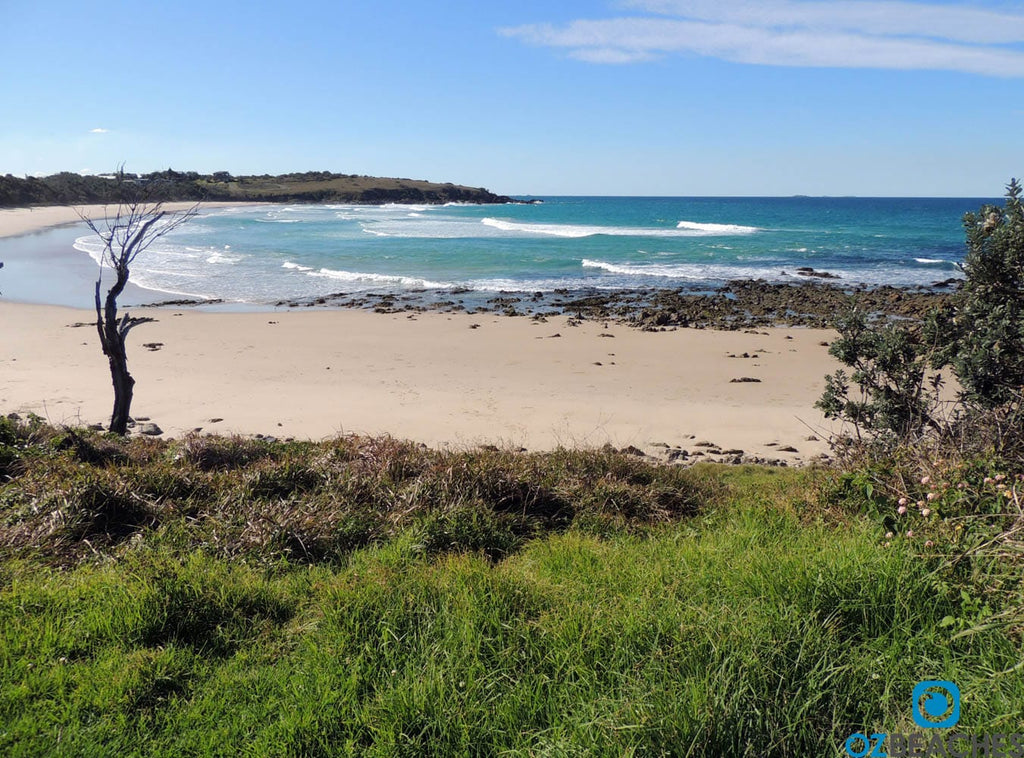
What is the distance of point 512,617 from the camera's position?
320 cm

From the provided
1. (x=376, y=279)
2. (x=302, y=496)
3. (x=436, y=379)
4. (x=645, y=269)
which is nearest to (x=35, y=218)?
(x=376, y=279)

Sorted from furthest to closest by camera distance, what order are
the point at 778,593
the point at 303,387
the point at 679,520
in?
the point at 303,387 → the point at 679,520 → the point at 778,593

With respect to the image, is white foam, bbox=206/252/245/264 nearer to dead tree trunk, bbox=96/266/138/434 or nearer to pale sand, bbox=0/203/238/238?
pale sand, bbox=0/203/238/238

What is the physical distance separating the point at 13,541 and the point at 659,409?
8.30 metres

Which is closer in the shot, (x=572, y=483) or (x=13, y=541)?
(x=13, y=541)

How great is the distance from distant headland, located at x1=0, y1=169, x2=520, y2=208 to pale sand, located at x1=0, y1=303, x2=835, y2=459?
4780 centimetres

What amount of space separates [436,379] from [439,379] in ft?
0.17

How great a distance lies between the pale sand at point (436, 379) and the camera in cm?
980

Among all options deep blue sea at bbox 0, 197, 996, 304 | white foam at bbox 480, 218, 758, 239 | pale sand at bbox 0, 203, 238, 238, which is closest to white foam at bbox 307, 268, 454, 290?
deep blue sea at bbox 0, 197, 996, 304

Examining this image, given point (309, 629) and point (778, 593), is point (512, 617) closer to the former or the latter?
point (309, 629)

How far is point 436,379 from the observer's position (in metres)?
12.9

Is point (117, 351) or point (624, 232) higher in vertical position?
point (624, 232)

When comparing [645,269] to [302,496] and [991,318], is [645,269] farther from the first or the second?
[302,496]

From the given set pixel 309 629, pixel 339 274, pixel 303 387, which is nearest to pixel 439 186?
pixel 339 274
